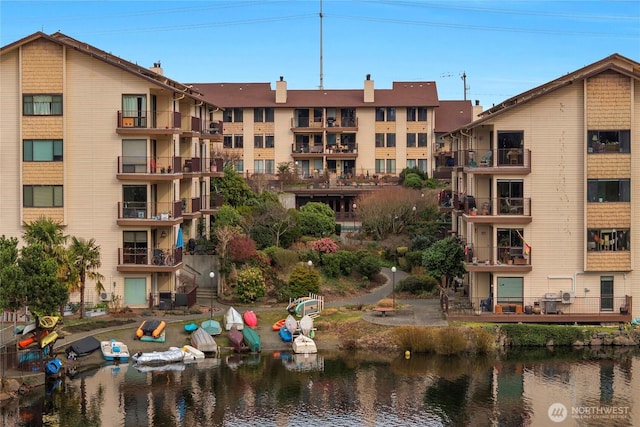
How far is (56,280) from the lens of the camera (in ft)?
147

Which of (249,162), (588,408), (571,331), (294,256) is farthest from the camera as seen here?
(249,162)

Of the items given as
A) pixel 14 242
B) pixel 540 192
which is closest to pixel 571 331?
pixel 540 192

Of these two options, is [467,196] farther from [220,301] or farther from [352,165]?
[352,165]

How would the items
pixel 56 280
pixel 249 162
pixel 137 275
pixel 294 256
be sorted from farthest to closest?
pixel 249 162 < pixel 294 256 < pixel 137 275 < pixel 56 280

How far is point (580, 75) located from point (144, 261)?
2475 centimetres

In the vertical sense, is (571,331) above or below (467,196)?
below

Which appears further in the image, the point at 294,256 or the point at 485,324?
the point at 294,256

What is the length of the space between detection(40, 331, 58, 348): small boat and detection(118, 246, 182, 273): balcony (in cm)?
939

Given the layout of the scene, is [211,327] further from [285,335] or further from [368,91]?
[368,91]

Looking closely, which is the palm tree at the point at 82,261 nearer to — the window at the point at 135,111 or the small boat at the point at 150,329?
the small boat at the point at 150,329

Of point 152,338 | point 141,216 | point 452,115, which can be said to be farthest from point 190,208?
point 452,115

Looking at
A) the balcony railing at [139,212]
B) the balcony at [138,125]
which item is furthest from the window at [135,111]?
the balcony railing at [139,212]

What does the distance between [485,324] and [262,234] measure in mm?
18641

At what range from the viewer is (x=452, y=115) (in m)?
99.5
